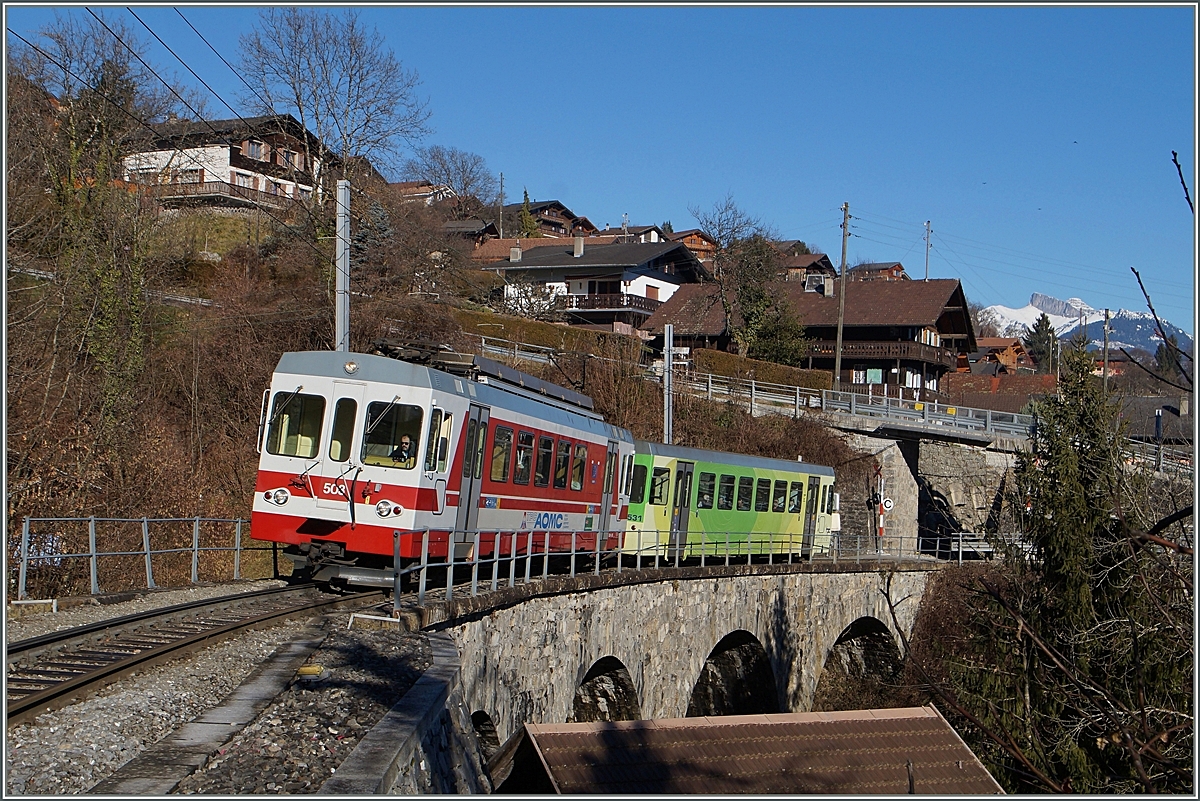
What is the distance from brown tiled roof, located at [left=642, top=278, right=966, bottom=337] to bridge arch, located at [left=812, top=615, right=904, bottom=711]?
26.7 metres

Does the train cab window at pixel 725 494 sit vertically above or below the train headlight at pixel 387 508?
above

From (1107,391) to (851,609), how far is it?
37.3 feet

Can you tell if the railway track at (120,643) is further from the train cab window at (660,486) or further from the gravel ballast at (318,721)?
the train cab window at (660,486)

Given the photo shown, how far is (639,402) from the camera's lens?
39.2 m

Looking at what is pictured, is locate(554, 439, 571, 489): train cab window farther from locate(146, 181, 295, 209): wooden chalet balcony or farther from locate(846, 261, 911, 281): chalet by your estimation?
locate(846, 261, 911, 281): chalet

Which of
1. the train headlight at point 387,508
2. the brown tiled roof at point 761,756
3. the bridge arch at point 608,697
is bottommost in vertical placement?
the bridge arch at point 608,697

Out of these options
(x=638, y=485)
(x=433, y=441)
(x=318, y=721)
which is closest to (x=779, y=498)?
(x=638, y=485)

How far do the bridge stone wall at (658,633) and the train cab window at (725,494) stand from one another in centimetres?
193

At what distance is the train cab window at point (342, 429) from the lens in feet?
46.4

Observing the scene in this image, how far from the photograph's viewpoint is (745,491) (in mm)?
28078

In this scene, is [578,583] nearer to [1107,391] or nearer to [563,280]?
[1107,391]

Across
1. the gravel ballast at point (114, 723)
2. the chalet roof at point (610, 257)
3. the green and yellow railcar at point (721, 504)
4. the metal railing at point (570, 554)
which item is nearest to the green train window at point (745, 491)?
the green and yellow railcar at point (721, 504)

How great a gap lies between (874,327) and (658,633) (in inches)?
1670

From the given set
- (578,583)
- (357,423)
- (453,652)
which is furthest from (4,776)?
(578,583)
